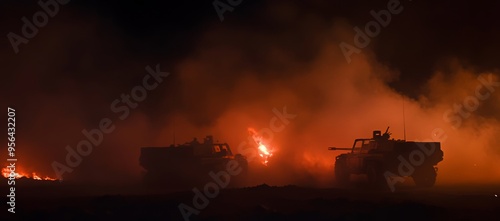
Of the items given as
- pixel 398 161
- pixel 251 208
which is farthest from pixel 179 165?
pixel 251 208

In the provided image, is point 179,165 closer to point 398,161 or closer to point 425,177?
point 398,161

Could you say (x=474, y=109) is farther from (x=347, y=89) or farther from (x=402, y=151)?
(x=402, y=151)

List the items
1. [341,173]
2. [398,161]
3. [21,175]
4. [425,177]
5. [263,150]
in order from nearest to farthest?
[398,161]
[425,177]
[341,173]
[21,175]
[263,150]

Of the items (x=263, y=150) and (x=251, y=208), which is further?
(x=263, y=150)

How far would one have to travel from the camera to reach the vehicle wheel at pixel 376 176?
26812 millimetres

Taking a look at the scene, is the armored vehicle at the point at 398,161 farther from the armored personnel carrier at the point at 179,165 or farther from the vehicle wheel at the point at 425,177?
the armored personnel carrier at the point at 179,165

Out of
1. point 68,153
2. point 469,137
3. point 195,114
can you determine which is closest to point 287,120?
point 195,114

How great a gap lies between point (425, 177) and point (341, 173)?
3.70 m

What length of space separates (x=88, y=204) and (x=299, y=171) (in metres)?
17.8

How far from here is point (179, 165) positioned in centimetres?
2838
